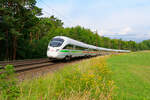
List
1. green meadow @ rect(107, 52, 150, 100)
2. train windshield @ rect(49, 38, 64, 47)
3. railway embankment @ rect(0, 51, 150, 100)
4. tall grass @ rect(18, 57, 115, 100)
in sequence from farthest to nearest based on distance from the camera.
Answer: train windshield @ rect(49, 38, 64, 47)
green meadow @ rect(107, 52, 150, 100)
railway embankment @ rect(0, 51, 150, 100)
tall grass @ rect(18, 57, 115, 100)

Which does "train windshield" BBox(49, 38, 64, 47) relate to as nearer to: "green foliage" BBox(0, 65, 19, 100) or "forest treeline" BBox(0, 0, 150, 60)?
"forest treeline" BBox(0, 0, 150, 60)

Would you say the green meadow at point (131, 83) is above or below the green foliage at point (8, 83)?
below

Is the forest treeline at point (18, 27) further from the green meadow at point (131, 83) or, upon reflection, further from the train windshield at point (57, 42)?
the green meadow at point (131, 83)

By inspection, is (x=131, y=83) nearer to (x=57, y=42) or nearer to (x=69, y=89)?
(x=69, y=89)

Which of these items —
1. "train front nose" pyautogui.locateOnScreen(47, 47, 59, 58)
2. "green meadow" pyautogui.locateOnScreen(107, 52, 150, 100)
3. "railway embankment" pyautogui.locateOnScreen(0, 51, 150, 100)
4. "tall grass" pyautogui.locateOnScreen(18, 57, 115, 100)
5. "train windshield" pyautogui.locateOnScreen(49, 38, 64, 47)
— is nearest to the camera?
"tall grass" pyautogui.locateOnScreen(18, 57, 115, 100)

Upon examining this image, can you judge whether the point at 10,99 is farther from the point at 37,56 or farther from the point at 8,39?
the point at 37,56

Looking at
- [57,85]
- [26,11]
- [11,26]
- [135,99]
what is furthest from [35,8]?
[135,99]

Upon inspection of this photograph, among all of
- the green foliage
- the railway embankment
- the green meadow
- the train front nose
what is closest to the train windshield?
the train front nose

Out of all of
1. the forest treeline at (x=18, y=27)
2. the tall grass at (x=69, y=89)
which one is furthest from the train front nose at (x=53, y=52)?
the tall grass at (x=69, y=89)

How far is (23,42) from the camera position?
16.8 meters

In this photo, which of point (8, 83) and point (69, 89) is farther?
point (69, 89)

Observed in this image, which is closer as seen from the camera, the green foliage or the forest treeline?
the green foliage

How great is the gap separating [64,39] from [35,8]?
594cm

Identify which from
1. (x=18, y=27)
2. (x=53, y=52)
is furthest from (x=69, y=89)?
(x=18, y=27)
